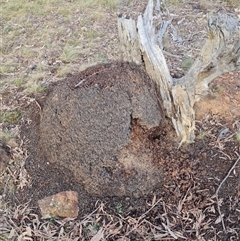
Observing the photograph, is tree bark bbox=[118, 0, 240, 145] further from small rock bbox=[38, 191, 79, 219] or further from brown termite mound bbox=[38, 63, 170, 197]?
small rock bbox=[38, 191, 79, 219]

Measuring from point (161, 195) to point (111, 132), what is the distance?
55 centimetres

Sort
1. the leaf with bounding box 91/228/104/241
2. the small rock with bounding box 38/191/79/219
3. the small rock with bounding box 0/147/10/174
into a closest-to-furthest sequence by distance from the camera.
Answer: the leaf with bounding box 91/228/104/241, the small rock with bounding box 38/191/79/219, the small rock with bounding box 0/147/10/174

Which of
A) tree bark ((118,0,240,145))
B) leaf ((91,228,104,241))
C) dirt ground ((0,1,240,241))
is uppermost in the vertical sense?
tree bark ((118,0,240,145))

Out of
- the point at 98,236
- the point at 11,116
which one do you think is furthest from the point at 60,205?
the point at 11,116

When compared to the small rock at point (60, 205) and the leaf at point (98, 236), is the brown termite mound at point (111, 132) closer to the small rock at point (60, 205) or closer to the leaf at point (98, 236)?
the small rock at point (60, 205)

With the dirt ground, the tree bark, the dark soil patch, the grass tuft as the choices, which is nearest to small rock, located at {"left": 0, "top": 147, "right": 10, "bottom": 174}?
the dirt ground


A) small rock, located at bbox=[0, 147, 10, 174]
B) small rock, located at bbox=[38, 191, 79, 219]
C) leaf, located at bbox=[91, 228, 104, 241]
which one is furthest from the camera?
small rock, located at bbox=[0, 147, 10, 174]

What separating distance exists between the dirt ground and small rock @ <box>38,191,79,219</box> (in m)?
0.04

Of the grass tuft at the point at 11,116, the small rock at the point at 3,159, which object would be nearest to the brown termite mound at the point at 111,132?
the small rock at the point at 3,159

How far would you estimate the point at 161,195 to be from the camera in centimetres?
273

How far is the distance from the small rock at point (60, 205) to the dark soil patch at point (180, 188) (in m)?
0.05

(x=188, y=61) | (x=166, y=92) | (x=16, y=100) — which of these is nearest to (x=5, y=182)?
(x=16, y=100)

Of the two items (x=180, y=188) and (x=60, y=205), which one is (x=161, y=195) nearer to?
(x=180, y=188)

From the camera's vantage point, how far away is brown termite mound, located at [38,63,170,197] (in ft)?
8.95
